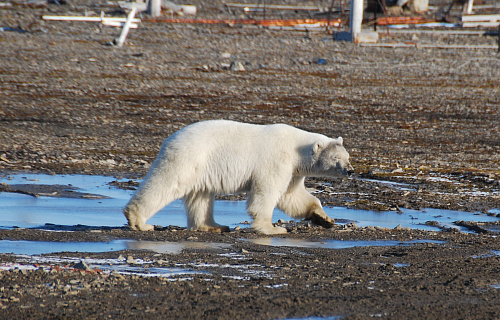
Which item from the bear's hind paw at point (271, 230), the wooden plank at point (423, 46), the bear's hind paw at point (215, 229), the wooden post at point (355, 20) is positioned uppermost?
the wooden post at point (355, 20)

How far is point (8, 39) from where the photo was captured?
2506cm

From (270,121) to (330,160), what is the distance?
7.26 meters

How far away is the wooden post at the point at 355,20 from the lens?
28.0 m

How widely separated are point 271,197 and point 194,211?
79cm

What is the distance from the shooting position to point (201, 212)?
7.83 m

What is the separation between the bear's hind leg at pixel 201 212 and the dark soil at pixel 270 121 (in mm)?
246

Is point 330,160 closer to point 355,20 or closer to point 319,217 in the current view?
point 319,217

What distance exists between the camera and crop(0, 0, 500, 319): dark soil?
4.84 meters

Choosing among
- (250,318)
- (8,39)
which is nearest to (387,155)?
(250,318)

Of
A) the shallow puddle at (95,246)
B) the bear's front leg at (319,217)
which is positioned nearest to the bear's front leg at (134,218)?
the shallow puddle at (95,246)

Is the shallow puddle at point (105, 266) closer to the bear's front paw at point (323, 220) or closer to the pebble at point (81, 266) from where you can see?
the pebble at point (81, 266)

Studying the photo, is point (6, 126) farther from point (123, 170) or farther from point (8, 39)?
point (8, 39)

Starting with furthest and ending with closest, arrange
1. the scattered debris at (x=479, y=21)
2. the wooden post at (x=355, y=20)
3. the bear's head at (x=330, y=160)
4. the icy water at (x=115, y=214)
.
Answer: the scattered debris at (x=479, y=21) < the wooden post at (x=355, y=20) < the bear's head at (x=330, y=160) < the icy water at (x=115, y=214)

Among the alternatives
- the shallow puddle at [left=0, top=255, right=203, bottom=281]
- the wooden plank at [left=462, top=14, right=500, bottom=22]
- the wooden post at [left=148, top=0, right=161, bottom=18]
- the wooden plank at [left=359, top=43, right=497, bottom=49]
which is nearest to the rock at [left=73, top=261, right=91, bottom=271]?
the shallow puddle at [left=0, top=255, right=203, bottom=281]
